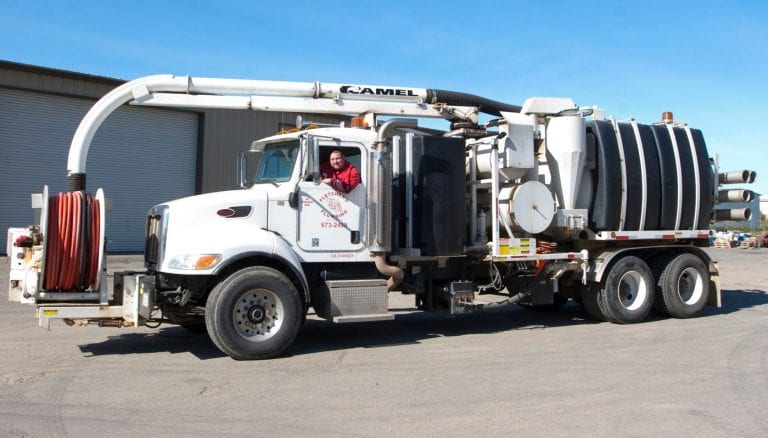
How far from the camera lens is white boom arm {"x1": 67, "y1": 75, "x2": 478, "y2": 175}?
26.7 ft

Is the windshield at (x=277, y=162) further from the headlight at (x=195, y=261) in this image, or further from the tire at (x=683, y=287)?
the tire at (x=683, y=287)

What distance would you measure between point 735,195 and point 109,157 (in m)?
18.6

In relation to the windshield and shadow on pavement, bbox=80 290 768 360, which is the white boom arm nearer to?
the windshield

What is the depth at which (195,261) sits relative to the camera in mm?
7395

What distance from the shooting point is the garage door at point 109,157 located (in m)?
20.4

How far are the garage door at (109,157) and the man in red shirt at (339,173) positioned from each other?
14.9 metres

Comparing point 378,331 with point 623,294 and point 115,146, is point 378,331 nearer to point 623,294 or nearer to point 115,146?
point 623,294

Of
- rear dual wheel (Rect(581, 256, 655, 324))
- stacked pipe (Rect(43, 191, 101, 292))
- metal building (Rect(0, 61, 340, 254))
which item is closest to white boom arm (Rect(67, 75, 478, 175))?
stacked pipe (Rect(43, 191, 101, 292))

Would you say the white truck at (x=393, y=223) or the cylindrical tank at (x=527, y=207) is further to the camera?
the cylindrical tank at (x=527, y=207)

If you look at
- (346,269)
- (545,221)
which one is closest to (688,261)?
(545,221)

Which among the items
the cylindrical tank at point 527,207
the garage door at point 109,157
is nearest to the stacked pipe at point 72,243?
the cylindrical tank at point 527,207

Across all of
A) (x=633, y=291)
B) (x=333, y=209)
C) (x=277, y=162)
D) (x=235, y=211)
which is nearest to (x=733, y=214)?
(x=633, y=291)

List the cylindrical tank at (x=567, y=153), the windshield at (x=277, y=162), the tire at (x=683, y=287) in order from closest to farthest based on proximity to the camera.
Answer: the windshield at (x=277, y=162), the cylindrical tank at (x=567, y=153), the tire at (x=683, y=287)

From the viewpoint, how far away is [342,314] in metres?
8.20
